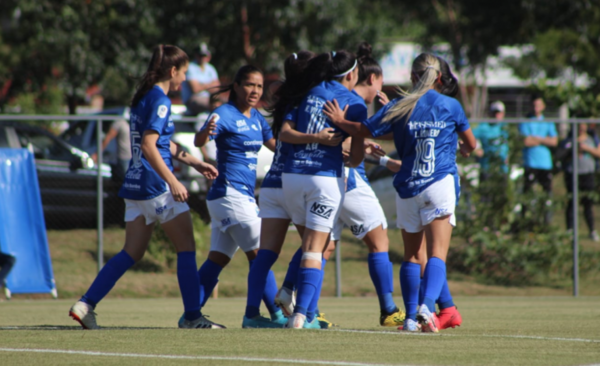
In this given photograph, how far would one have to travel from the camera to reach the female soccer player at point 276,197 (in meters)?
6.31

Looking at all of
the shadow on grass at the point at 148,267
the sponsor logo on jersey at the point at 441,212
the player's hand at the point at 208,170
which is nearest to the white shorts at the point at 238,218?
the player's hand at the point at 208,170

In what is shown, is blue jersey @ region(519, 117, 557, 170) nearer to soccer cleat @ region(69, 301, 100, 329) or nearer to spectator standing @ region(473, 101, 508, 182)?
spectator standing @ region(473, 101, 508, 182)

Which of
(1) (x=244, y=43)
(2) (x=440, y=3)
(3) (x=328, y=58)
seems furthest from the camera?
(2) (x=440, y=3)

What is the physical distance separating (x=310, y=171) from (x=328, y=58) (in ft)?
2.86

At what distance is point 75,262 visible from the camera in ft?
39.7

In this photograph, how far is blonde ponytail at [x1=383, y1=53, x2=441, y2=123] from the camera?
19.9 ft

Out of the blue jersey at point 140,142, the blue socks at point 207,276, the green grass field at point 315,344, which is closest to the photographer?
the green grass field at point 315,344

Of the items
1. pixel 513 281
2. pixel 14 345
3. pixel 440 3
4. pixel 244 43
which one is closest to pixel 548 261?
pixel 513 281

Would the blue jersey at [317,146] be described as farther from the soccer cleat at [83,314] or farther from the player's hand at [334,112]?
the soccer cleat at [83,314]

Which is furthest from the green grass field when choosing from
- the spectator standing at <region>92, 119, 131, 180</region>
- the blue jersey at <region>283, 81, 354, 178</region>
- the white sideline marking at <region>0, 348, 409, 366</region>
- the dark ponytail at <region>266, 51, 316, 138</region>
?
the spectator standing at <region>92, 119, 131, 180</region>

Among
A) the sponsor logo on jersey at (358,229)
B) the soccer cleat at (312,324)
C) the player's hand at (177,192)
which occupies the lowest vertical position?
the soccer cleat at (312,324)

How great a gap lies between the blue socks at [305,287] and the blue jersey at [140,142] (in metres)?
1.17

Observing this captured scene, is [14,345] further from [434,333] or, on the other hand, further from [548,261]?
[548,261]

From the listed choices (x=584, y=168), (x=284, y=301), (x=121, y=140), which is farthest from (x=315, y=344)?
(x=584, y=168)
